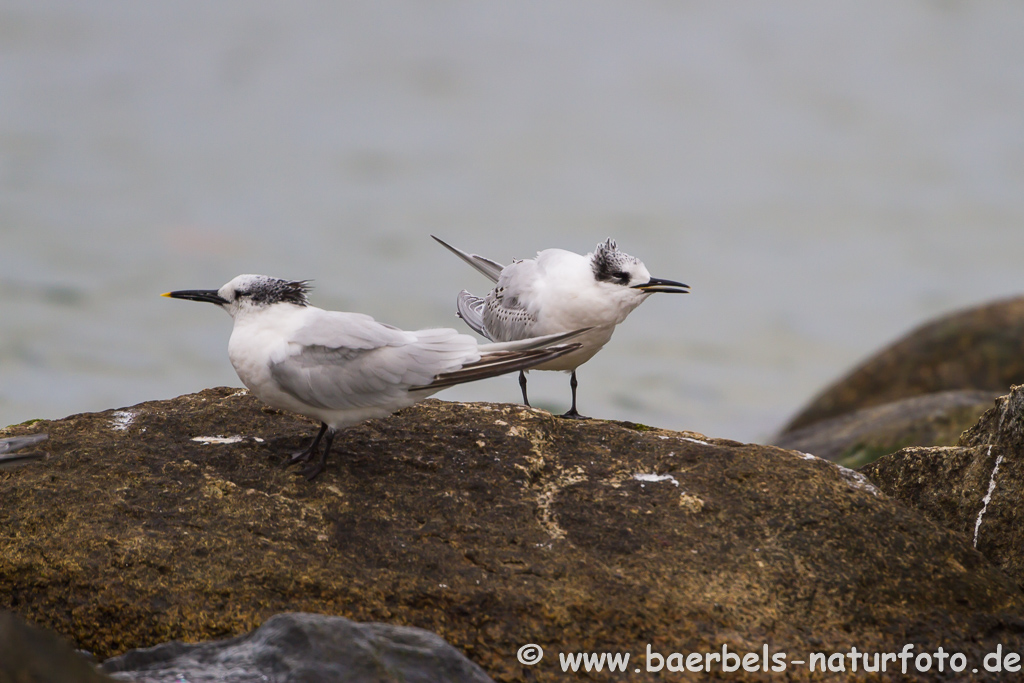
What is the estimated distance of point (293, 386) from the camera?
485 cm

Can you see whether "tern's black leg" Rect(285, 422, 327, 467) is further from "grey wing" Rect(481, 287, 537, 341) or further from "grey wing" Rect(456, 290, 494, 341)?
"grey wing" Rect(456, 290, 494, 341)

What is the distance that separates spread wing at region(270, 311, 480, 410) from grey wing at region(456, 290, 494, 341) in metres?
1.90

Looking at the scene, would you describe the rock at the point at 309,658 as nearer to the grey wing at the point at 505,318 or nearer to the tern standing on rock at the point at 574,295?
the tern standing on rock at the point at 574,295

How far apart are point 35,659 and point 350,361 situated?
7.24 feet

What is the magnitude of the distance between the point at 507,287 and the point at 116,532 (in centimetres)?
286

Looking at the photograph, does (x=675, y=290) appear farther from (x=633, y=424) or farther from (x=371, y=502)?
(x=371, y=502)

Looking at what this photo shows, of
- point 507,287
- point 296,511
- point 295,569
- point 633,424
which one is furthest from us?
point 507,287

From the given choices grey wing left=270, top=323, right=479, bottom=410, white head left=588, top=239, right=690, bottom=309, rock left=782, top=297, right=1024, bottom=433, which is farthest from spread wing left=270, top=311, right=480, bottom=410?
rock left=782, top=297, right=1024, bottom=433

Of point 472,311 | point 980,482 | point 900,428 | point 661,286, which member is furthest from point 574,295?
point 900,428

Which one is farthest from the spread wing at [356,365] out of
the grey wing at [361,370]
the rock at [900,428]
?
the rock at [900,428]

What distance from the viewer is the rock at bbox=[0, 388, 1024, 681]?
14.0 ft

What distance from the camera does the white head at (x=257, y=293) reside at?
5.13m

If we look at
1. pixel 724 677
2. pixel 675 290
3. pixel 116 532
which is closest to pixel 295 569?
pixel 116 532

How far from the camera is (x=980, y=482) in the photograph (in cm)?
516
